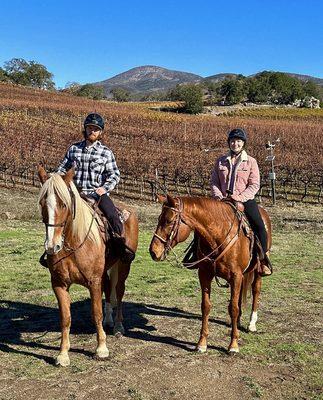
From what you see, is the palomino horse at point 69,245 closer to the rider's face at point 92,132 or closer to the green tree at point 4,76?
the rider's face at point 92,132

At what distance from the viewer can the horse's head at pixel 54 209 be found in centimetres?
421

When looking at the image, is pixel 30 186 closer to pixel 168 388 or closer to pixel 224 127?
pixel 168 388

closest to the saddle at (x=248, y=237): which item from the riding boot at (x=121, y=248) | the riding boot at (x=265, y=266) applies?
the riding boot at (x=265, y=266)

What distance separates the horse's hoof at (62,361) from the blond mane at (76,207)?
1281 millimetres

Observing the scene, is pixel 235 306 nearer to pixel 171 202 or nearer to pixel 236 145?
pixel 171 202

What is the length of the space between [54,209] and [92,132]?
1.36 meters

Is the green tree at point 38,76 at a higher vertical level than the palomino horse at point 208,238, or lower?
higher

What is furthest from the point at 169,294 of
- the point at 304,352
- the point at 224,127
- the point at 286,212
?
the point at 224,127

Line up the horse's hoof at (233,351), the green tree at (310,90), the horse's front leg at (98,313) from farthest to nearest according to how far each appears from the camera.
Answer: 1. the green tree at (310,90)
2. the horse's hoof at (233,351)
3. the horse's front leg at (98,313)

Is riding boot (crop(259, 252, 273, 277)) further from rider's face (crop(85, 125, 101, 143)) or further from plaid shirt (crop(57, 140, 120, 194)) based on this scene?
rider's face (crop(85, 125, 101, 143))

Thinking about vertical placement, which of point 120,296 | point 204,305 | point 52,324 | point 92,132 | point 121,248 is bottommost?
point 52,324

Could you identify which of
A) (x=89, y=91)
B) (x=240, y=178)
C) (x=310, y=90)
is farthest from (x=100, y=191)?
(x=89, y=91)

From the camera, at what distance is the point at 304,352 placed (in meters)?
5.32

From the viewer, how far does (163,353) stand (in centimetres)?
522
